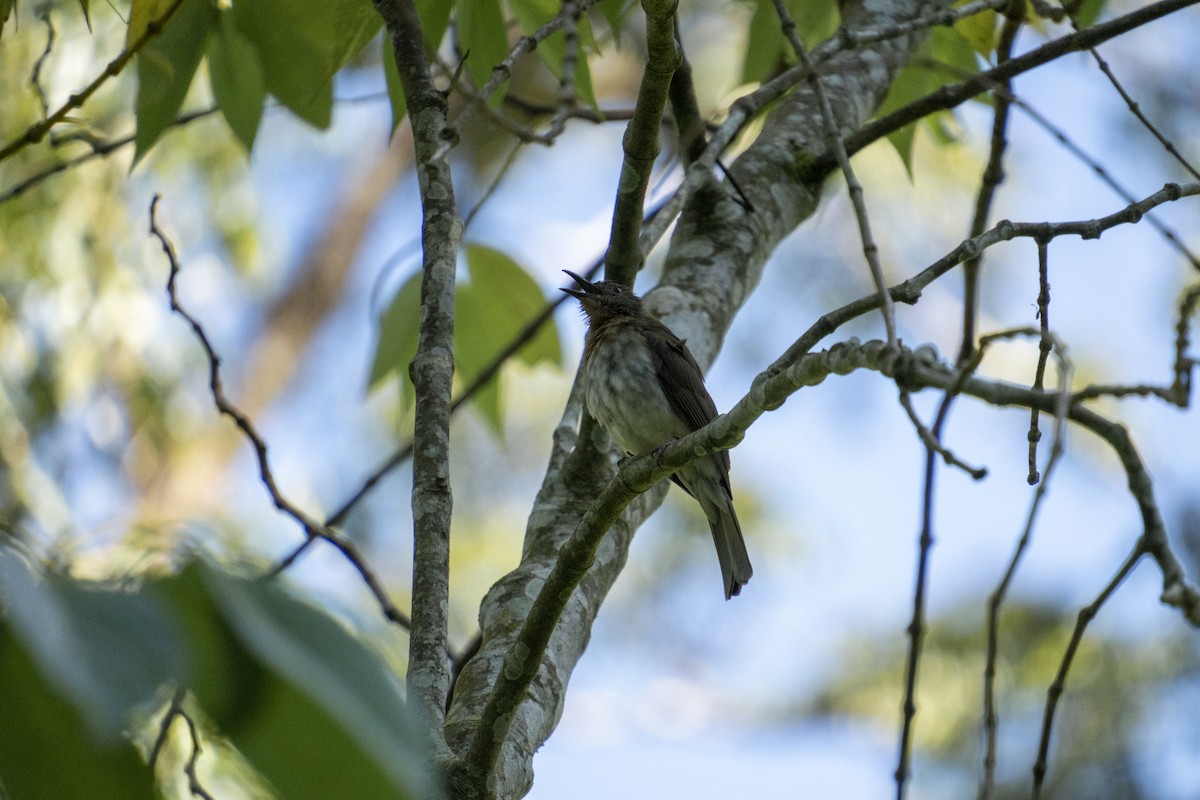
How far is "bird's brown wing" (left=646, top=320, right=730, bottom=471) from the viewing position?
4.37m

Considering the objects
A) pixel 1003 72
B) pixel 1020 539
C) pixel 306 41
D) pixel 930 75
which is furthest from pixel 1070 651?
pixel 930 75

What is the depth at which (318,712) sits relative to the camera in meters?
0.87

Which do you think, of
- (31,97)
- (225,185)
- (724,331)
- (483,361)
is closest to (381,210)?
(225,185)

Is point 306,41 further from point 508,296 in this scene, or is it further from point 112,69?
point 508,296

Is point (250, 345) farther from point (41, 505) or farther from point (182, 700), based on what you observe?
point (182, 700)

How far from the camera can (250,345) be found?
11.7 metres

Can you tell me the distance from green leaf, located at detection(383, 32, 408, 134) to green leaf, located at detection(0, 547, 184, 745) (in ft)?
7.67

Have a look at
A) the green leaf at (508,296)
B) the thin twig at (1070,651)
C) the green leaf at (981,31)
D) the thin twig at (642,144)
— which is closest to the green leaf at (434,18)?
the thin twig at (642,144)

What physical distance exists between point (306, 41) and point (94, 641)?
236 centimetres

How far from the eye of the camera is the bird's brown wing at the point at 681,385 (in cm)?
437

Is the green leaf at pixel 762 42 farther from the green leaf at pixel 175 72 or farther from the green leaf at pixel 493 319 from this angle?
the green leaf at pixel 175 72

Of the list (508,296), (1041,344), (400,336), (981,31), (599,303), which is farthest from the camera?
(599,303)

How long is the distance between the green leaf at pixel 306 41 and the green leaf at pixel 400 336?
36.0 inches

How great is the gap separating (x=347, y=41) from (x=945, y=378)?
1.88 m
